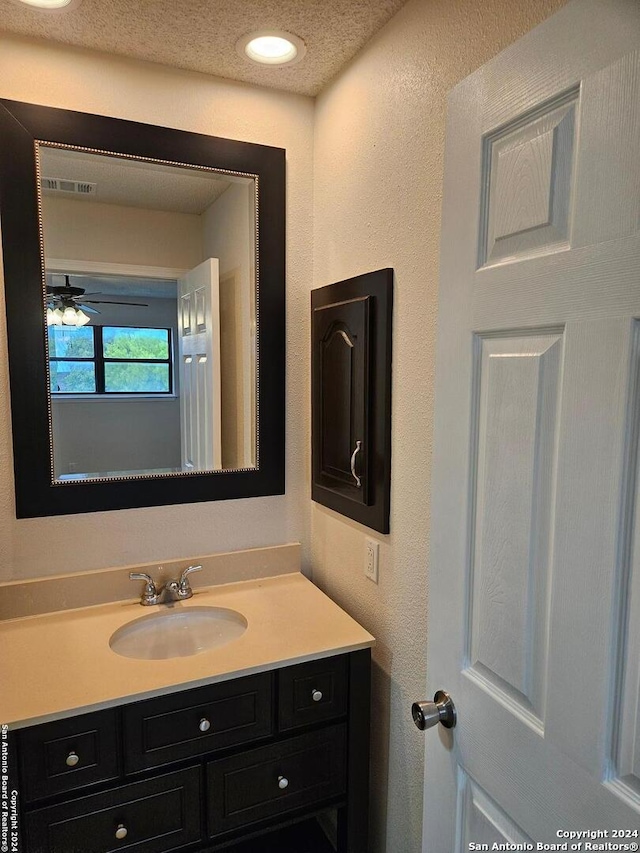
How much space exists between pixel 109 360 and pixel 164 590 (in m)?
0.70

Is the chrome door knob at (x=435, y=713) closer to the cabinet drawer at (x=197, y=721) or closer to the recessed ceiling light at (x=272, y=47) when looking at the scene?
the cabinet drawer at (x=197, y=721)

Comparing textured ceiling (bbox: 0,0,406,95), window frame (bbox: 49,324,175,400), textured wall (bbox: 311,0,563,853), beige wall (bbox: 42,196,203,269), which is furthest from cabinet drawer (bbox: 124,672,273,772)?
textured ceiling (bbox: 0,0,406,95)

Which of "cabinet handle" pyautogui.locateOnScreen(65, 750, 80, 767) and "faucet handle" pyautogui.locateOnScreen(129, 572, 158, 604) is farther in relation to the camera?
"faucet handle" pyautogui.locateOnScreen(129, 572, 158, 604)

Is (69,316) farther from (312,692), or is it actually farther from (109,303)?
(312,692)

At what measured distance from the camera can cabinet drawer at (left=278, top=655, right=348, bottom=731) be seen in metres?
1.40

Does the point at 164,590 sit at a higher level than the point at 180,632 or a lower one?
higher

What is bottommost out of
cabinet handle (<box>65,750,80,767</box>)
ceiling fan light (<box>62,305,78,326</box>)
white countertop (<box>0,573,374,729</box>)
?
cabinet handle (<box>65,750,80,767</box>)

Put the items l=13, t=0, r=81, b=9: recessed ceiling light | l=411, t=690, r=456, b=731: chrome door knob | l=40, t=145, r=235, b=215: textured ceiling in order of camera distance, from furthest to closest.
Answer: l=40, t=145, r=235, b=215: textured ceiling < l=13, t=0, r=81, b=9: recessed ceiling light < l=411, t=690, r=456, b=731: chrome door knob

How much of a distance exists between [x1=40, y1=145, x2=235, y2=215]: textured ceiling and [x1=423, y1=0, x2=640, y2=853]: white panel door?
96 centimetres

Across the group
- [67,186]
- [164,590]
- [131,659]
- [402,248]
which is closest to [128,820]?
[131,659]

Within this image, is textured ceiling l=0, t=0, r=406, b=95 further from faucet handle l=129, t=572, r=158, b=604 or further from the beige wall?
faucet handle l=129, t=572, r=158, b=604

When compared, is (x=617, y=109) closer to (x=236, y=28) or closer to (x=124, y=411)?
(x=236, y=28)

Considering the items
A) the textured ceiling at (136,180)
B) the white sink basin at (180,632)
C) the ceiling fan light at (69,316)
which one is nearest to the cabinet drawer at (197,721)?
the white sink basin at (180,632)

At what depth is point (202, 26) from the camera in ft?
4.68
